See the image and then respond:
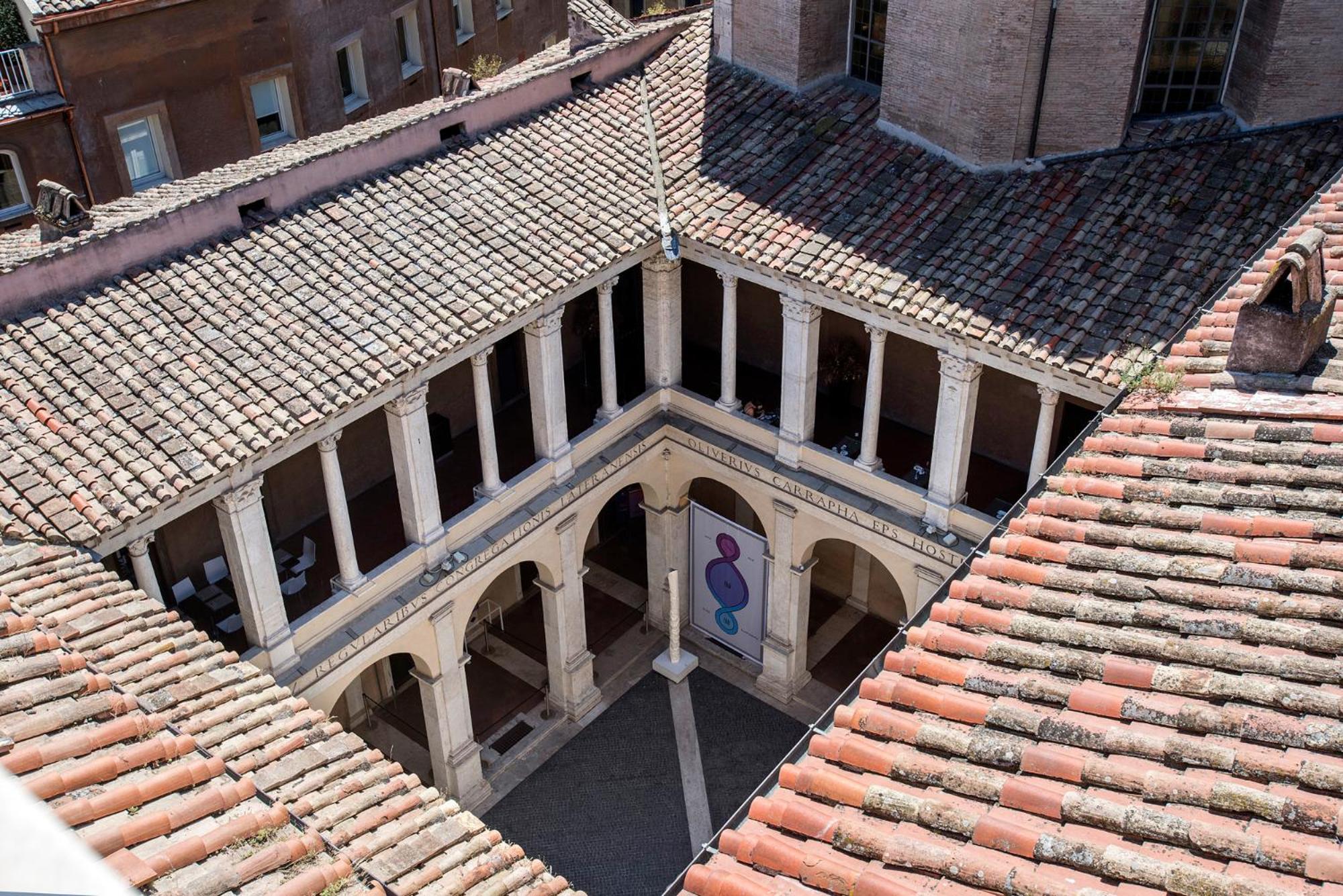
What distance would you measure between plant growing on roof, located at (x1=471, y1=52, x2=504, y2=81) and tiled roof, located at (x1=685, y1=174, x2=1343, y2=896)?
23909mm

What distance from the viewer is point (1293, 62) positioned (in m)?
24.2

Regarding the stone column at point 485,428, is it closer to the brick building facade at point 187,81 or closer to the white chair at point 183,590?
the white chair at point 183,590

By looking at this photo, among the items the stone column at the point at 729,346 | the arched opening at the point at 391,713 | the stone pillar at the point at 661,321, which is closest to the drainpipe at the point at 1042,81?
the stone column at the point at 729,346

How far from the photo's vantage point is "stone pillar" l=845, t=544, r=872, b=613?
3275cm

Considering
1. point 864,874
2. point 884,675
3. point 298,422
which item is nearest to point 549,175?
point 298,422

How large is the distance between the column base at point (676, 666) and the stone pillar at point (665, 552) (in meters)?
1.03

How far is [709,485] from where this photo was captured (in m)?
33.8

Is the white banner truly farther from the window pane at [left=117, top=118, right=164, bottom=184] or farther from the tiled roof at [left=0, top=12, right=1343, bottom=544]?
the window pane at [left=117, top=118, right=164, bottom=184]

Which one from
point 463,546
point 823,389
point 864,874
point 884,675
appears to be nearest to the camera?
point 864,874

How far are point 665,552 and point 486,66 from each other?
54.5 feet

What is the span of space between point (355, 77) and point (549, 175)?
1506 centimetres

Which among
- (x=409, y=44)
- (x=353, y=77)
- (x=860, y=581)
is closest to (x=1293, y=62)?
(x=860, y=581)

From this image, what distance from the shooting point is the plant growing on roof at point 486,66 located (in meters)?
37.7

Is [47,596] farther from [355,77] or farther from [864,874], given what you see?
[355,77]
